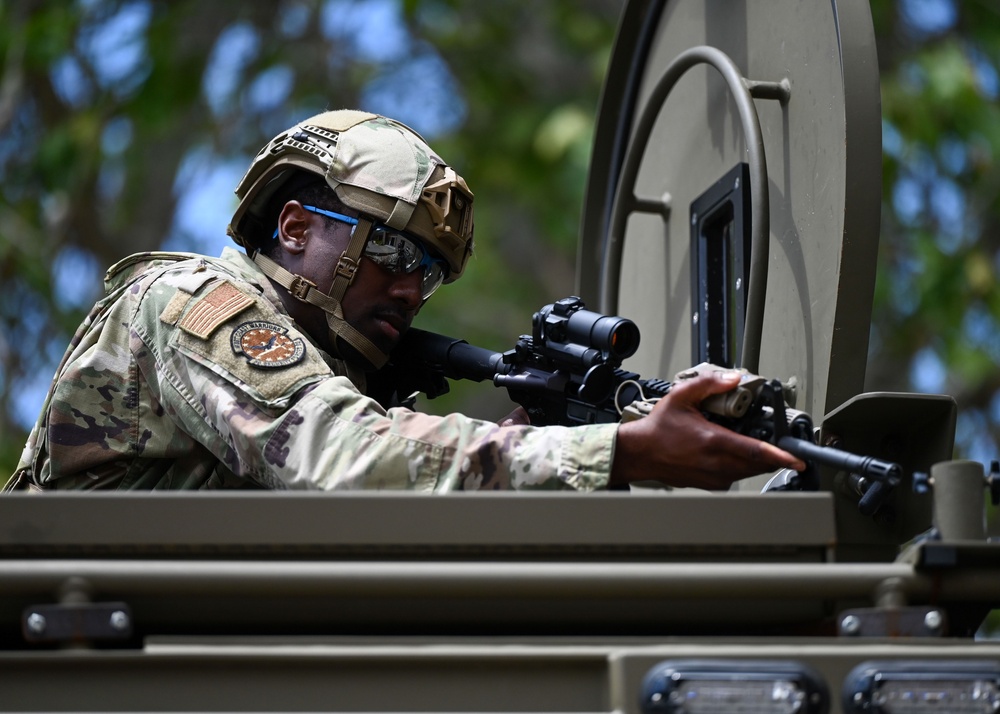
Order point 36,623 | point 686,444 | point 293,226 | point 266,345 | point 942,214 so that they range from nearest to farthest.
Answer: point 36,623
point 686,444
point 266,345
point 293,226
point 942,214

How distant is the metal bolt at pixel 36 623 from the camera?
6.31 feet

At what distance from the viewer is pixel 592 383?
9.98 ft

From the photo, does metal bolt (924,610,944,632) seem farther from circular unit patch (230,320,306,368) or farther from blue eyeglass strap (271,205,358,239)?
blue eyeglass strap (271,205,358,239)

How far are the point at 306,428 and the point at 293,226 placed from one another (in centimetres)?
105

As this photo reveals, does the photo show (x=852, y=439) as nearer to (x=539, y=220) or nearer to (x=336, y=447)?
(x=336, y=447)

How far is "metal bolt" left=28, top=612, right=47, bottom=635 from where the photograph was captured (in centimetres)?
192

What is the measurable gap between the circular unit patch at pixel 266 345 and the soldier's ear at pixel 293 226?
2.19ft

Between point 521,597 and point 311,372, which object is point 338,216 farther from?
point 521,597

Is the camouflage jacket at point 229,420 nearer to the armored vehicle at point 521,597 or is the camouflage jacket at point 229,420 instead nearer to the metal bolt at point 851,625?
the armored vehicle at point 521,597

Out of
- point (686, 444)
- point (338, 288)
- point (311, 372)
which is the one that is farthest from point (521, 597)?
point (338, 288)

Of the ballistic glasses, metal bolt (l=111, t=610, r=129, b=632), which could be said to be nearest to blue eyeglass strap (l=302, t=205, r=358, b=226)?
the ballistic glasses

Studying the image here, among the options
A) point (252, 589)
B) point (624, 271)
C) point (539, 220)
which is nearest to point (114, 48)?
point (539, 220)

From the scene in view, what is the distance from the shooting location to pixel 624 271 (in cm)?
468

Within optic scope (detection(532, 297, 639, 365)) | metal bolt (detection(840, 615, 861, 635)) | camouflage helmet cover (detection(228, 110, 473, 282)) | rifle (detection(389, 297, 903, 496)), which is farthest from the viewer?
camouflage helmet cover (detection(228, 110, 473, 282))
